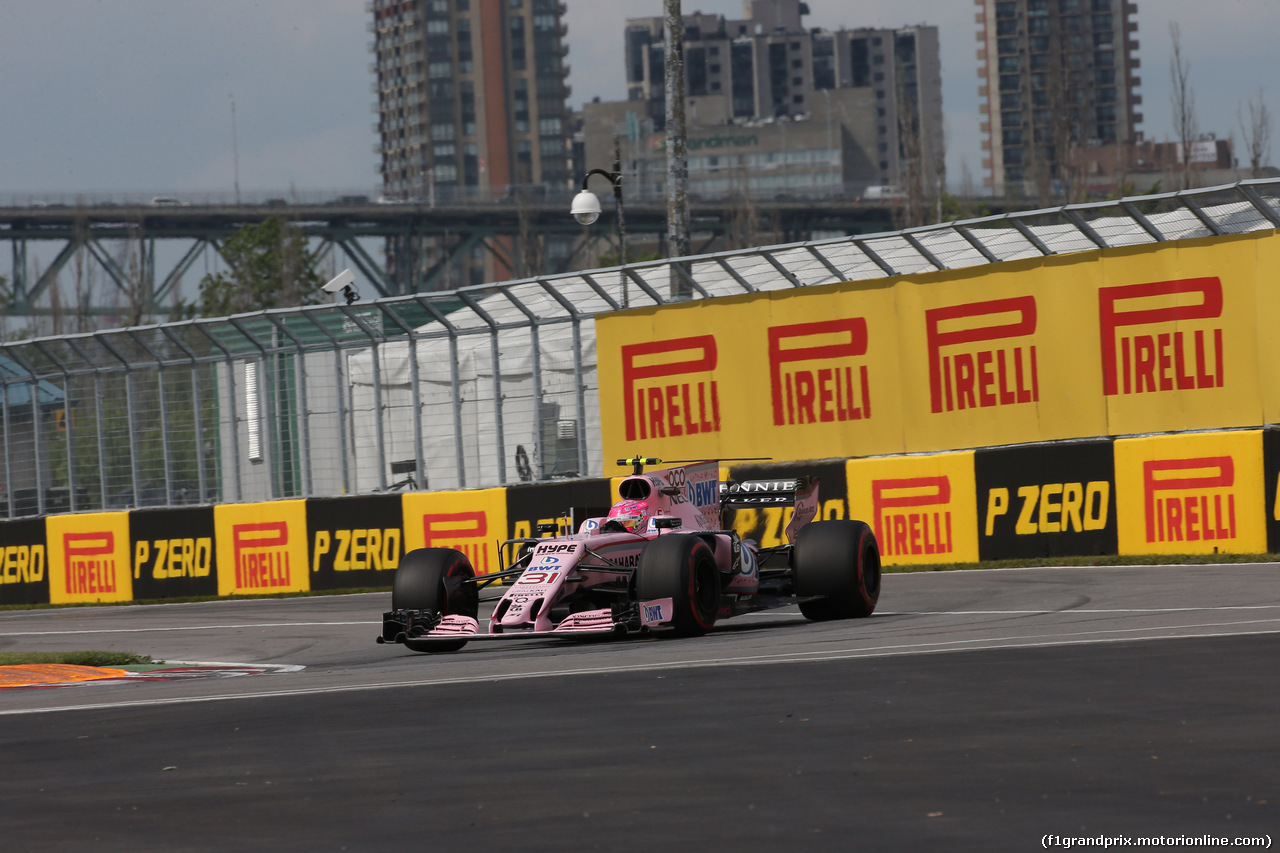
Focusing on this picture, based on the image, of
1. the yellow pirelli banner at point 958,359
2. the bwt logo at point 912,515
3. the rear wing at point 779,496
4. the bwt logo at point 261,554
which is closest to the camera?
the rear wing at point 779,496

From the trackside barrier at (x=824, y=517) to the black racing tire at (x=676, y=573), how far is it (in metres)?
1.40

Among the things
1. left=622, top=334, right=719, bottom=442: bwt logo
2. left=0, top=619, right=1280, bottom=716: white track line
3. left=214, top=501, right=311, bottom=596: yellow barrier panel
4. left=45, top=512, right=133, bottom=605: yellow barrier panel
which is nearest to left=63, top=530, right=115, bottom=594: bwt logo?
left=45, top=512, right=133, bottom=605: yellow barrier panel

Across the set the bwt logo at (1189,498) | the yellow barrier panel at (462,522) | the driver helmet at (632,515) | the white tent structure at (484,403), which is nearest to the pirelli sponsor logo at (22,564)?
the white tent structure at (484,403)

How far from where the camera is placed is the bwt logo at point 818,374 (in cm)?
1980

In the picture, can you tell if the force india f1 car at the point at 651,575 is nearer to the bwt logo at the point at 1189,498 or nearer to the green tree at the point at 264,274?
the bwt logo at the point at 1189,498

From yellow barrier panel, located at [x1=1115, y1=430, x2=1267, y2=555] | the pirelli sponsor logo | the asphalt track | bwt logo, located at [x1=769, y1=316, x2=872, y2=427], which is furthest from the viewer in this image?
the pirelli sponsor logo

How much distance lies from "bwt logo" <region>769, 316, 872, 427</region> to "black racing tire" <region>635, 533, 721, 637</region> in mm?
7845

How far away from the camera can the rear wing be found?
1403 cm

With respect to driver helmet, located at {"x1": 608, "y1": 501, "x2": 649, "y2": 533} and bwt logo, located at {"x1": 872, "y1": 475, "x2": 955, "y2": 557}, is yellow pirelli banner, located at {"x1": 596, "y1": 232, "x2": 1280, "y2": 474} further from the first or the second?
driver helmet, located at {"x1": 608, "y1": 501, "x2": 649, "y2": 533}

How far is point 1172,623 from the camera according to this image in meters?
11.0

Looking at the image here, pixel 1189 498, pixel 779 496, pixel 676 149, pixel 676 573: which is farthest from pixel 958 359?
pixel 676 573

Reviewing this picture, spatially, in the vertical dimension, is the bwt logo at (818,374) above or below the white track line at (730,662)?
above

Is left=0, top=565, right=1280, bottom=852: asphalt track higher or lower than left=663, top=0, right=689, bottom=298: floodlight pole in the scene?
lower

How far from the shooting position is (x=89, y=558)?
25.2 meters
